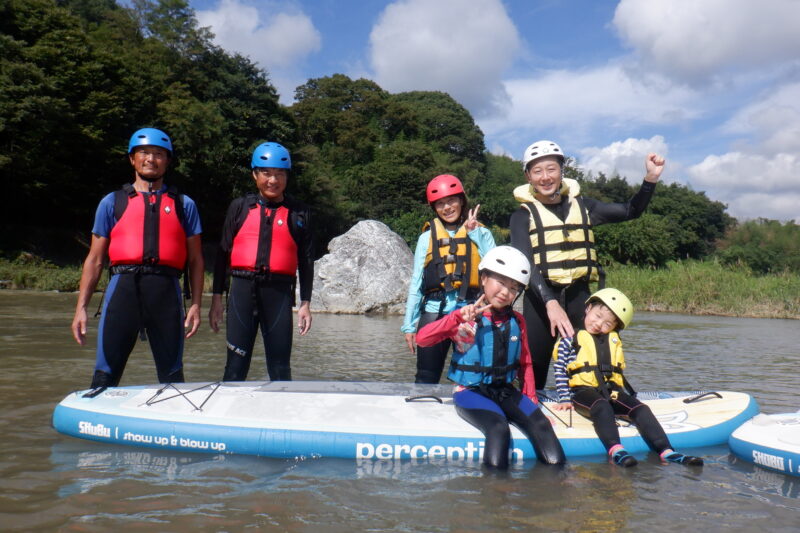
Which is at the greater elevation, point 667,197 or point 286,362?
point 667,197

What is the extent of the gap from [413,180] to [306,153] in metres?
6.86

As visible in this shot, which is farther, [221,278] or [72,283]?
[72,283]

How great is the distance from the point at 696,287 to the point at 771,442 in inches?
567

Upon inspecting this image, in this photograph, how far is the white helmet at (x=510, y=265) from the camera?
3406mm

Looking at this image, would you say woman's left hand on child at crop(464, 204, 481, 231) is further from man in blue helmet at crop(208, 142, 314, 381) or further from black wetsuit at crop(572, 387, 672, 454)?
black wetsuit at crop(572, 387, 672, 454)

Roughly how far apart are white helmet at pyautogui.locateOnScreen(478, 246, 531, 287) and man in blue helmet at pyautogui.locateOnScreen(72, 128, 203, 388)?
1.85 metres

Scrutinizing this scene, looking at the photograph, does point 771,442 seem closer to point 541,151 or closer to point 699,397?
point 699,397

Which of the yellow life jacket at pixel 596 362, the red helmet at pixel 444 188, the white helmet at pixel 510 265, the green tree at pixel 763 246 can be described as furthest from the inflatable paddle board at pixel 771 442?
the green tree at pixel 763 246

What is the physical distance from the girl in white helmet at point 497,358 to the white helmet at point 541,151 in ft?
2.27

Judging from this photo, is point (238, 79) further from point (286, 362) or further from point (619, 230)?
point (286, 362)

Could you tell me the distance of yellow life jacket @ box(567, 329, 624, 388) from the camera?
3.77 metres

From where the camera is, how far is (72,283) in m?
16.6

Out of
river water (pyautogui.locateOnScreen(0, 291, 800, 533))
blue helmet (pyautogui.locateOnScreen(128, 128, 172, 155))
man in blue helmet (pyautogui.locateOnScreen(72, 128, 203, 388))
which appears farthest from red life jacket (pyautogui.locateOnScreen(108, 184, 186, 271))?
river water (pyautogui.locateOnScreen(0, 291, 800, 533))

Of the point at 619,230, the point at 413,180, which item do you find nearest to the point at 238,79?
the point at 413,180
